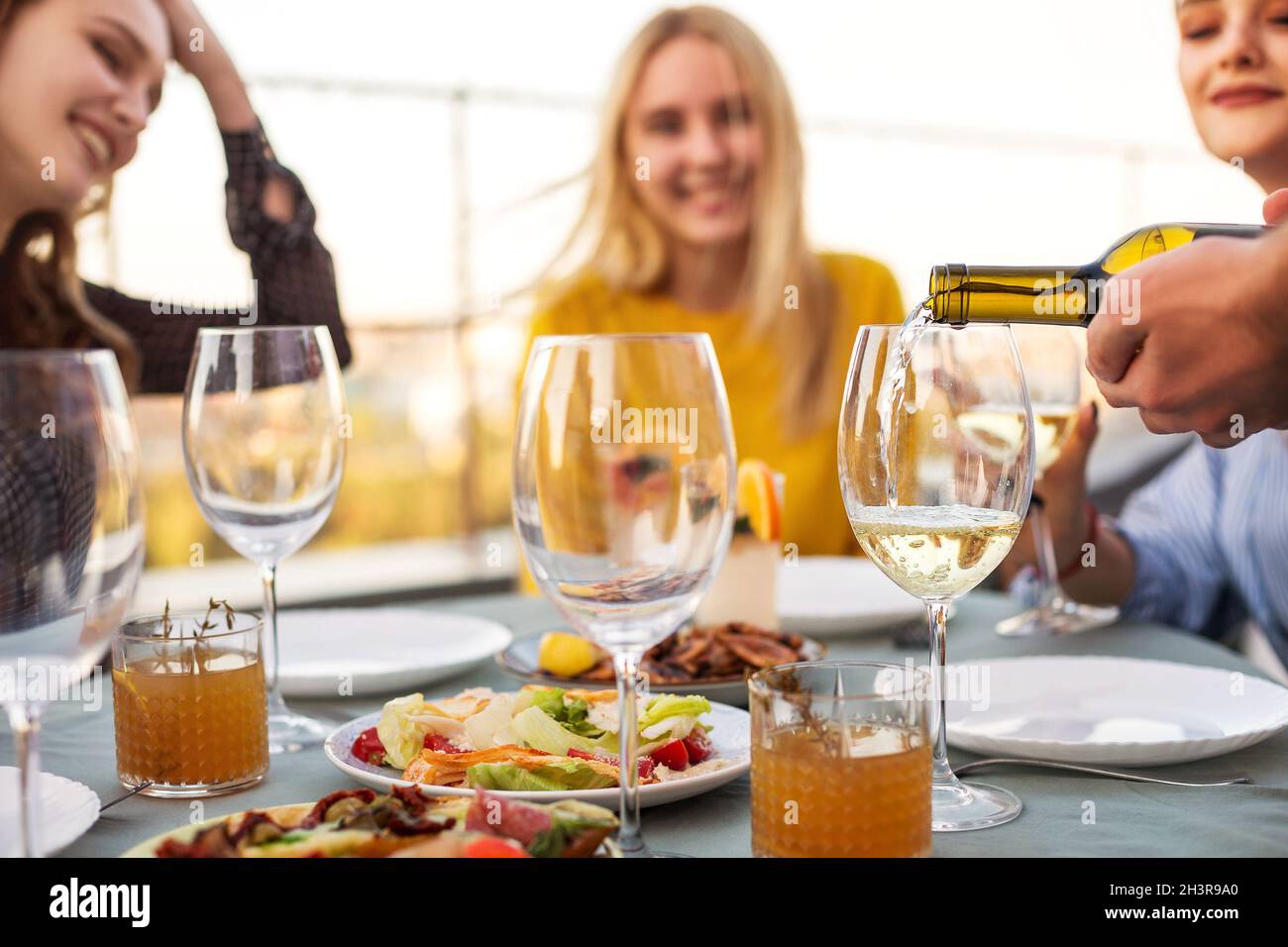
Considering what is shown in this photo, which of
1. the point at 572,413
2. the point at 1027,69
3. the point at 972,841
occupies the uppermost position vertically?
the point at 1027,69

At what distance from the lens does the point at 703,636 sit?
1229 millimetres

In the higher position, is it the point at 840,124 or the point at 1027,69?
the point at 1027,69

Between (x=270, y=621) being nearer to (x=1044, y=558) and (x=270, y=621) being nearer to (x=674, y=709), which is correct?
(x=674, y=709)

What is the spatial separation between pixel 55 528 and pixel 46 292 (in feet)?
6.98

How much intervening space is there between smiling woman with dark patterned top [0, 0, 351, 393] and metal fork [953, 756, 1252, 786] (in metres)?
1.58

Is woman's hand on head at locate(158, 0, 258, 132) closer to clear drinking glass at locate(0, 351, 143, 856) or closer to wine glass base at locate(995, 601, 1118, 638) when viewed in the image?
wine glass base at locate(995, 601, 1118, 638)

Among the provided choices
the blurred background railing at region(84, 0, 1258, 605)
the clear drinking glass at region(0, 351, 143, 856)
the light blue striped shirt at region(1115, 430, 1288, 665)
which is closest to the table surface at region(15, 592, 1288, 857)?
the clear drinking glass at region(0, 351, 143, 856)

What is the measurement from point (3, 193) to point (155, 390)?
1.58 feet

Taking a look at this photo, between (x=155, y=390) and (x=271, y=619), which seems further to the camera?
Result: (x=155, y=390)

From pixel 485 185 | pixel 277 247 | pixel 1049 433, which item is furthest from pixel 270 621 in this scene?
pixel 485 185
